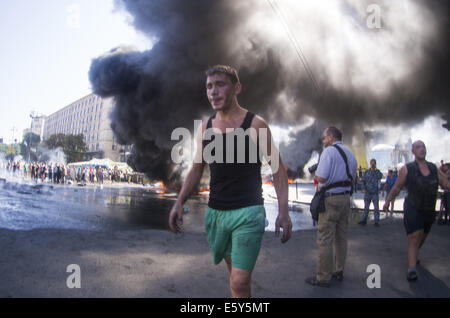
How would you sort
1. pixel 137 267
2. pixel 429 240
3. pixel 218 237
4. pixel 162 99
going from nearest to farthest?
pixel 218 237 → pixel 137 267 → pixel 429 240 → pixel 162 99

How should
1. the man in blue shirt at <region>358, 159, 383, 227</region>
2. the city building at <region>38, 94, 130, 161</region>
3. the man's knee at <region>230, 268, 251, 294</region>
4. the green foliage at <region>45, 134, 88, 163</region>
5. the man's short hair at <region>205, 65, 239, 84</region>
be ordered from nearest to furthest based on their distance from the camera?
the man's knee at <region>230, 268, 251, 294</region> → the man's short hair at <region>205, 65, 239, 84</region> → the man in blue shirt at <region>358, 159, 383, 227</region> → the green foliage at <region>45, 134, 88, 163</region> → the city building at <region>38, 94, 130, 161</region>

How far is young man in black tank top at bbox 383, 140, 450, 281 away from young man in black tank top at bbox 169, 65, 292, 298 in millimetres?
2263

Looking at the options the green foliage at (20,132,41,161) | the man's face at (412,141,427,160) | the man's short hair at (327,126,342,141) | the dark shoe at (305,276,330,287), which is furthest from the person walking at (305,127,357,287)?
the green foliage at (20,132,41,161)

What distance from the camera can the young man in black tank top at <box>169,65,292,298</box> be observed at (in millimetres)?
1750

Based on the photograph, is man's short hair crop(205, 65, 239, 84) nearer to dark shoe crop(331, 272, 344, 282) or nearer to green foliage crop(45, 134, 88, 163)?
dark shoe crop(331, 272, 344, 282)

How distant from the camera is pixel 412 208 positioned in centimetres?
337


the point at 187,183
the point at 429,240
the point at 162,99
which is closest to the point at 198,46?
the point at 162,99

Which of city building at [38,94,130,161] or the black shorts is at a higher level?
city building at [38,94,130,161]

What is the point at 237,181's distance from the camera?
1895 mm

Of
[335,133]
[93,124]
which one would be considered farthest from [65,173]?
[93,124]

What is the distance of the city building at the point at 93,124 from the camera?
212ft
